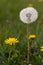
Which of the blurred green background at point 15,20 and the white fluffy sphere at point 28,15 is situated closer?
the white fluffy sphere at point 28,15

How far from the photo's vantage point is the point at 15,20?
426 centimetres

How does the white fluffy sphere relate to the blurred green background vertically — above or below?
below

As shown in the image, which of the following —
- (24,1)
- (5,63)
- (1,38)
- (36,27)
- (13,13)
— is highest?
(24,1)

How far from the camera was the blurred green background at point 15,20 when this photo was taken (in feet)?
11.0

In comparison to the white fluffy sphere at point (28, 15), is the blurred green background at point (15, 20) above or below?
above

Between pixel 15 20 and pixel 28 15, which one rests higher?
pixel 15 20

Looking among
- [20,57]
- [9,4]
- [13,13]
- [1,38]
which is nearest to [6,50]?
[20,57]

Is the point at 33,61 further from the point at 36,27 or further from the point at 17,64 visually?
the point at 36,27

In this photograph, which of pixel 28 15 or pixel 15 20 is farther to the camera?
pixel 15 20

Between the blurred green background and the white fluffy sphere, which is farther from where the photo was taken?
the blurred green background

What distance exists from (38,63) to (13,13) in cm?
220

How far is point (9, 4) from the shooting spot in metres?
4.96

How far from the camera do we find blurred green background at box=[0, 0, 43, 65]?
132 inches

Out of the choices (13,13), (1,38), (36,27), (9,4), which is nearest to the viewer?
(1,38)
